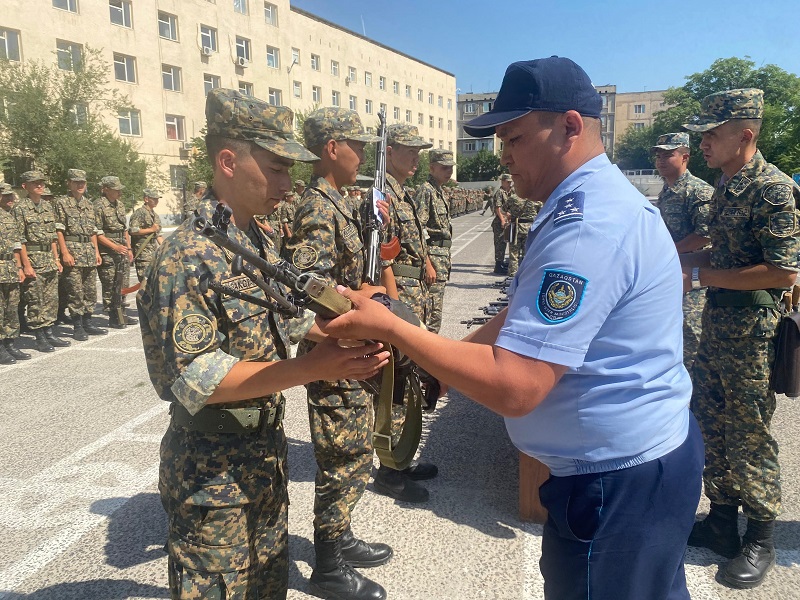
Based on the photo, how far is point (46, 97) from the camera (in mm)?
21984

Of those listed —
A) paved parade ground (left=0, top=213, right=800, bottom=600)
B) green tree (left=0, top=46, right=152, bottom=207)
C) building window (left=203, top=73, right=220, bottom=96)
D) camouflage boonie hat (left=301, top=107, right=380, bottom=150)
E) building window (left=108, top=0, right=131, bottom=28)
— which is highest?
building window (left=108, top=0, right=131, bottom=28)

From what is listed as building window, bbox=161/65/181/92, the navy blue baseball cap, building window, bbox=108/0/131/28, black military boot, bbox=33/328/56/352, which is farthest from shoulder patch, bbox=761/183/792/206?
building window, bbox=161/65/181/92

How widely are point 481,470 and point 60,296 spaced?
826cm

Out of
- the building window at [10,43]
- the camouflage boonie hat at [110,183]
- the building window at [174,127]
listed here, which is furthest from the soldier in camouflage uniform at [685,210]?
the building window at [174,127]

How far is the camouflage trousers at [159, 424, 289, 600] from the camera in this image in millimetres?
2004

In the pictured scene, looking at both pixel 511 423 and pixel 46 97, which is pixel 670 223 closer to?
pixel 511 423

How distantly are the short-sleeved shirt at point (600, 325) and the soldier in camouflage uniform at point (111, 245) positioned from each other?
391 inches

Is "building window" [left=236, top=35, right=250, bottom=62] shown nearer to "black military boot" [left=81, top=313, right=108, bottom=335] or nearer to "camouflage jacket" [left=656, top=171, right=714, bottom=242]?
"black military boot" [left=81, top=313, right=108, bottom=335]

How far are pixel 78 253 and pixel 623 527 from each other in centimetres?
1007

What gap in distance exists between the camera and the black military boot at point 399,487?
4.10m

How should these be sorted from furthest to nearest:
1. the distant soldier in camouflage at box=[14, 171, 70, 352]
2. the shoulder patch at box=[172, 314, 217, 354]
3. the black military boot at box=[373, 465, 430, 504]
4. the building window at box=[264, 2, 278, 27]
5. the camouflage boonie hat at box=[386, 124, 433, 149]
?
the building window at box=[264, 2, 278, 27] < the distant soldier in camouflage at box=[14, 171, 70, 352] < the camouflage boonie hat at box=[386, 124, 433, 149] < the black military boot at box=[373, 465, 430, 504] < the shoulder patch at box=[172, 314, 217, 354]

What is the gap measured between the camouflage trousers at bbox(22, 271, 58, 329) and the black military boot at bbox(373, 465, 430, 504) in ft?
22.0

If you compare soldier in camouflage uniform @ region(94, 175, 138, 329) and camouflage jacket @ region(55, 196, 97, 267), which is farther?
soldier in camouflage uniform @ region(94, 175, 138, 329)

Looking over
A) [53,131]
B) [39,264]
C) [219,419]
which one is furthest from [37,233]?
[53,131]
